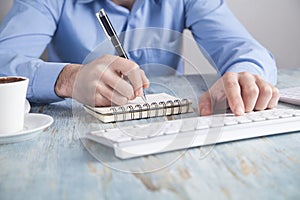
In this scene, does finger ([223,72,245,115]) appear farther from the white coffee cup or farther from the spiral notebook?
the white coffee cup

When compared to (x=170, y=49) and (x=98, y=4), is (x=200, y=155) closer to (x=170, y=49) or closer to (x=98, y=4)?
(x=170, y=49)

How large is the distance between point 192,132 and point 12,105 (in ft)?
1.01

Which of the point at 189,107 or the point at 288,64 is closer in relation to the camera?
the point at 189,107

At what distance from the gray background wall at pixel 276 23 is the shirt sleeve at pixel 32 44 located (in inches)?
41.7

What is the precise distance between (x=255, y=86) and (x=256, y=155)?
0.87ft

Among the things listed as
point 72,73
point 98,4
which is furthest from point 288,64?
point 72,73

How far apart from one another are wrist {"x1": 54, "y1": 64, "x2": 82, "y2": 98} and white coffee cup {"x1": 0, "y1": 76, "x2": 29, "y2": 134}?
23cm

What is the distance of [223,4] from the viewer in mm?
1512

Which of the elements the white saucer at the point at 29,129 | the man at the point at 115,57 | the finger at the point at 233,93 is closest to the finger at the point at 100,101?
the man at the point at 115,57

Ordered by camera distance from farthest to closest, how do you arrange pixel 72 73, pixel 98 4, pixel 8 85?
pixel 98 4 → pixel 72 73 → pixel 8 85

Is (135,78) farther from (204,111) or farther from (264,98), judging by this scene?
(264,98)

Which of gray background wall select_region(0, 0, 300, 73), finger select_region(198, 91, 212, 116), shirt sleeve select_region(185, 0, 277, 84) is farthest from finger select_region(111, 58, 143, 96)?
gray background wall select_region(0, 0, 300, 73)

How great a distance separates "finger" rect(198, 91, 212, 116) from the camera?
849 millimetres

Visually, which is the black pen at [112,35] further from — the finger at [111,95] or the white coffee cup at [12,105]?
the white coffee cup at [12,105]
